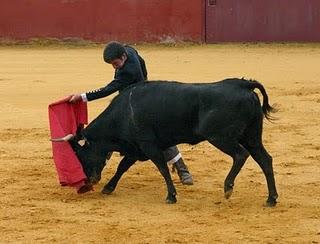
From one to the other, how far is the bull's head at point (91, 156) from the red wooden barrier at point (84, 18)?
20.3 meters

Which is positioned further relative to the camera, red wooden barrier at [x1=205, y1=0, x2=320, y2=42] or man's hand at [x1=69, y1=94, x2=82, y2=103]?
red wooden barrier at [x1=205, y1=0, x2=320, y2=42]

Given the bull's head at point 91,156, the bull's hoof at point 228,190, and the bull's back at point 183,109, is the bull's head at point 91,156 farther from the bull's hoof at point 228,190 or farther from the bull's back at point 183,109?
the bull's hoof at point 228,190

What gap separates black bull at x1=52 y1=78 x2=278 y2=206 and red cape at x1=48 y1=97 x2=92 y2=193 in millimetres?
96

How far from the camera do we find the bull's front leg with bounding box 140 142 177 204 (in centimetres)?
724

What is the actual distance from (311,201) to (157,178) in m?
1.67

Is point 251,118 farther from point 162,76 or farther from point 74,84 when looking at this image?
point 162,76

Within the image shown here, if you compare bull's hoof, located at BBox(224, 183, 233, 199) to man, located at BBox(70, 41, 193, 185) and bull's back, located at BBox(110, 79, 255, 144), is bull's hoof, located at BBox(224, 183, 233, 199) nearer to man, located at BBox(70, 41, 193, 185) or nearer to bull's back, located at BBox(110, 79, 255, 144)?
bull's back, located at BBox(110, 79, 255, 144)

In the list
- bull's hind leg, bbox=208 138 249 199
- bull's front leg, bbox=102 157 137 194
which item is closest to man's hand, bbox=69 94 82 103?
bull's front leg, bbox=102 157 137 194

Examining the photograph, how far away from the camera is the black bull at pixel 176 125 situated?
702cm

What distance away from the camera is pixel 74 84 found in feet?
53.8

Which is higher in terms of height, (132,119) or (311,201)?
(132,119)

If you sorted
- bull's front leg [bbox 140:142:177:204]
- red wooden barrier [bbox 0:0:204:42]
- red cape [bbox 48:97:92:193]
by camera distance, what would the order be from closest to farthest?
bull's front leg [bbox 140:142:177:204], red cape [bbox 48:97:92:193], red wooden barrier [bbox 0:0:204:42]

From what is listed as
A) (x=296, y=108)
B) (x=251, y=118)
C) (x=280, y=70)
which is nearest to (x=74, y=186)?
(x=251, y=118)

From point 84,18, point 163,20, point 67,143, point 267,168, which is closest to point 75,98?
point 67,143
